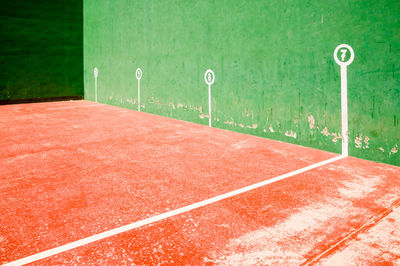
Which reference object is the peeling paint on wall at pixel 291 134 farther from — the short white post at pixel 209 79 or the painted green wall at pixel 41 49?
the painted green wall at pixel 41 49

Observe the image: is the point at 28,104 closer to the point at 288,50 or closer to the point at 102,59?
the point at 102,59

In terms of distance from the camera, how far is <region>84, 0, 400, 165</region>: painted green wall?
4137mm

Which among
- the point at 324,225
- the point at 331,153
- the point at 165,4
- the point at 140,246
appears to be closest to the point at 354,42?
the point at 331,153

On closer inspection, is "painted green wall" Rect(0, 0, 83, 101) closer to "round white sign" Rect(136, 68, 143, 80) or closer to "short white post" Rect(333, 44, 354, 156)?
"round white sign" Rect(136, 68, 143, 80)

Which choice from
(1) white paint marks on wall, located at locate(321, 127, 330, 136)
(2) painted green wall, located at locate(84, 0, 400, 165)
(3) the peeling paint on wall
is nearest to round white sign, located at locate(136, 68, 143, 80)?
(2) painted green wall, located at locate(84, 0, 400, 165)

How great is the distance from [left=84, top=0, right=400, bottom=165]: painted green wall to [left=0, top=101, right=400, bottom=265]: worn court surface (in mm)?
429

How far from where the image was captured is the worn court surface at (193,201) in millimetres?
2195

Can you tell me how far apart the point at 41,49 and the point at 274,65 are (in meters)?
8.58

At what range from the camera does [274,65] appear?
17.7 ft

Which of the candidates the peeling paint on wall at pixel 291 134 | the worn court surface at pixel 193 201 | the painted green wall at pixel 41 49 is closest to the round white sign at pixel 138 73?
the worn court surface at pixel 193 201

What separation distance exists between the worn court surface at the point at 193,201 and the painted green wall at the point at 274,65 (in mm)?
429

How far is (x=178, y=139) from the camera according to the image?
5.70m

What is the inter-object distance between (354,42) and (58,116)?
700 centimetres

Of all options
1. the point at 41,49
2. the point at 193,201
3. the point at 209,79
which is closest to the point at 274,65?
the point at 209,79
